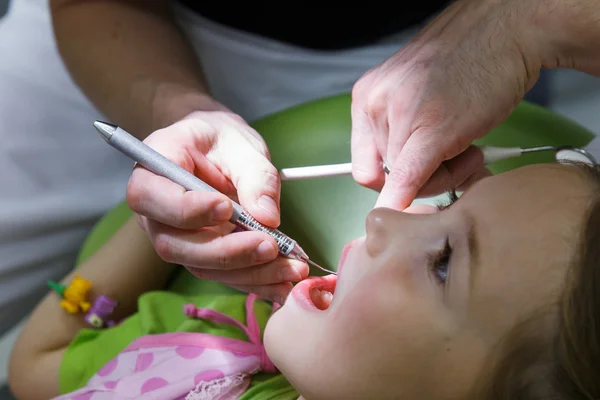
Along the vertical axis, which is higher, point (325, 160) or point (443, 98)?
point (443, 98)

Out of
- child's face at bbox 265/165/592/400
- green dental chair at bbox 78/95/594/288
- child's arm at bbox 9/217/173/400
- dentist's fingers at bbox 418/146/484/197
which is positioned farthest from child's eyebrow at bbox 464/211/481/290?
child's arm at bbox 9/217/173/400

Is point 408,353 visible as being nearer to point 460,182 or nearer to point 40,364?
point 460,182

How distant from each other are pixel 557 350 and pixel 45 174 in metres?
0.86

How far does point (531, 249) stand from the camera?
49 cm

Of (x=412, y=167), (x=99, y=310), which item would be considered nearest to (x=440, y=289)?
(x=412, y=167)

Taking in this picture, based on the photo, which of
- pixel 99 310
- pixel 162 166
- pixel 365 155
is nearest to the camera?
pixel 162 166

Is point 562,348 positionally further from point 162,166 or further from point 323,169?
point 162,166

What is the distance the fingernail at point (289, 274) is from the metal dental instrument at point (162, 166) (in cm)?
2

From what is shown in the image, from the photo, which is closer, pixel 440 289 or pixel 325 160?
pixel 440 289

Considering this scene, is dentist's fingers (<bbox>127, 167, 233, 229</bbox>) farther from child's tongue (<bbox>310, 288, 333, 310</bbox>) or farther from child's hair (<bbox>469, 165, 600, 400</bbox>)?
child's hair (<bbox>469, 165, 600, 400</bbox>)

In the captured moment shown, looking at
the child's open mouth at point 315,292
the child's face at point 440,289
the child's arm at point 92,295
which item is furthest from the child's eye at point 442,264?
the child's arm at point 92,295

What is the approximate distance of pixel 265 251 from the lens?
1.89 feet

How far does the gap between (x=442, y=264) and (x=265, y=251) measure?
0.56 feet

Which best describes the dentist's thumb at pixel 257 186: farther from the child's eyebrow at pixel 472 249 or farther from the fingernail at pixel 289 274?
the child's eyebrow at pixel 472 249
